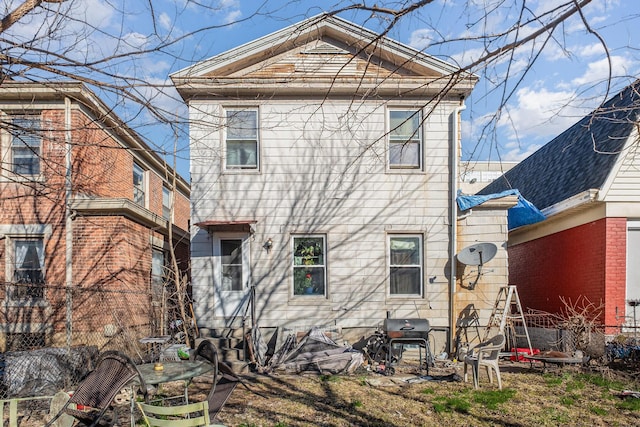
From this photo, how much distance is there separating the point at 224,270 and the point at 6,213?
5174 mm

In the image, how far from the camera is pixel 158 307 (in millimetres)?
10781

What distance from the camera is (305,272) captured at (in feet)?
33.2

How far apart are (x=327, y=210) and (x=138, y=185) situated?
6953mm

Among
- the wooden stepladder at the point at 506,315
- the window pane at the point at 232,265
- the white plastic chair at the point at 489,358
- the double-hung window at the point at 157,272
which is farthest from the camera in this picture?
the double-hung window at the point at 157,272

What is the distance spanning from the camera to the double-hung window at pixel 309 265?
1009cm

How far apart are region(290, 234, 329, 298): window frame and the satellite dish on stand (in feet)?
10.3

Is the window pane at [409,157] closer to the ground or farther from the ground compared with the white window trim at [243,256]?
farther from the ground

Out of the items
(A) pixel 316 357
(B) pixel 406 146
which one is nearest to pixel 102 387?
(A) pixel 316 357

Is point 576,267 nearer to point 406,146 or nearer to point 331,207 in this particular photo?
point 406,146

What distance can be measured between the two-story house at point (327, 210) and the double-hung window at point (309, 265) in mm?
24

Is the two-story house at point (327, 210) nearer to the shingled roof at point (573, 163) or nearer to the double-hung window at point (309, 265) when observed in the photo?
the double-hung window at point (309, 265)

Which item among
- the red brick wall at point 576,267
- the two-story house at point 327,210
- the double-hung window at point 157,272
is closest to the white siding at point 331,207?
the two-story house at point 327,210

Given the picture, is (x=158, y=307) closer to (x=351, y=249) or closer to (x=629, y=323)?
(x=351, y=249)

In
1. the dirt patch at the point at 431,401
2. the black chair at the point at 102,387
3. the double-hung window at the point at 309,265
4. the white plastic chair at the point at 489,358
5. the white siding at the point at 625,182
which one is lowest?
the dirt patch at the point at 431,401
